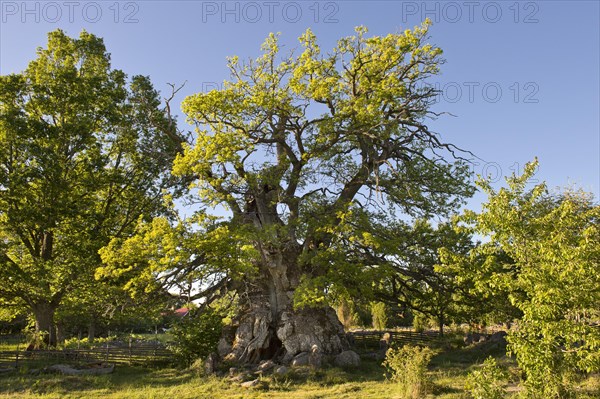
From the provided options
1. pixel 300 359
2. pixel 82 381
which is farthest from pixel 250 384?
pixel 82 381

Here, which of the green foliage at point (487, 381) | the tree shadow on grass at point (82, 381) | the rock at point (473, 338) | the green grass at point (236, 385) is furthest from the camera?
the rock at point (473, 338)

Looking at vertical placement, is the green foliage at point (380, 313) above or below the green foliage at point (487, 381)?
below

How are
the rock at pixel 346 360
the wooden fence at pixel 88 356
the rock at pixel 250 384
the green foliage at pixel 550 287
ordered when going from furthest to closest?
the wooden fence at pixel 88 356
the rock at pixel 346 360
the rock at pixel 250 384
the green foliage at pixel 550 287

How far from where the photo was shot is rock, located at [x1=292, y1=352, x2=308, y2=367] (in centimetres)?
1654

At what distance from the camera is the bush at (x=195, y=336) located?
18672mm

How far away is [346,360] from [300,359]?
5.84 feet

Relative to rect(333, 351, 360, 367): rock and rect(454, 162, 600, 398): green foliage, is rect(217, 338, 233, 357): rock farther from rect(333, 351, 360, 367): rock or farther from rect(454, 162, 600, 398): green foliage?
rect(454, 162, 600, 398): green foliage

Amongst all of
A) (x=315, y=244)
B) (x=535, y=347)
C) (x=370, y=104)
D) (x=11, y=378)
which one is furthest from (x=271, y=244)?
(x=535, y=347)

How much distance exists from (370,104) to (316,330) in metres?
9.59

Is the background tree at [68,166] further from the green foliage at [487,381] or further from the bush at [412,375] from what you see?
the green foliage at [487,381]

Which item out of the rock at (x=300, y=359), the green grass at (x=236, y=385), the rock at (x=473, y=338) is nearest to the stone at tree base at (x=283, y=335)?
the rock at (x=300, y=359)

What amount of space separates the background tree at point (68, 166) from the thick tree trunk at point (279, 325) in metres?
7.49

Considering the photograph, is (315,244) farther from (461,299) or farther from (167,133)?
(167,133)

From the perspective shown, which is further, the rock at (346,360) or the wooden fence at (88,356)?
the wooden fence at (88,356)
